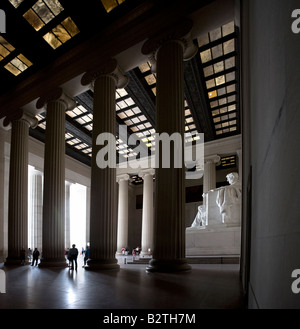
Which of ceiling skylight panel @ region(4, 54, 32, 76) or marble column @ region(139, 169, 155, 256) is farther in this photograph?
marble column @ region(139, 169, 155, 256)

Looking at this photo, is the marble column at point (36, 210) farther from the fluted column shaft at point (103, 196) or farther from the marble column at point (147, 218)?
the fluted column shaft at point (103, 196)

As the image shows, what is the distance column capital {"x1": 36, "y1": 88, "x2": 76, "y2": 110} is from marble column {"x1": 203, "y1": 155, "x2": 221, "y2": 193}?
14.9 m

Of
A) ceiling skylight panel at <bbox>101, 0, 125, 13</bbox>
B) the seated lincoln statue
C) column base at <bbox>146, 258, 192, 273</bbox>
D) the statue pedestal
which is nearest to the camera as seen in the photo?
column base at <bbox>146, 258, 192, 273</bbox>

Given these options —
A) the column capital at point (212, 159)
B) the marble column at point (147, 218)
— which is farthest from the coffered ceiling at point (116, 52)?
the marble column at point (147, 218)

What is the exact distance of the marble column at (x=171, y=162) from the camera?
9.52 m

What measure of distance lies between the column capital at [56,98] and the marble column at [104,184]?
9.50ft

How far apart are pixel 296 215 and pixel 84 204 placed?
35.4 metres

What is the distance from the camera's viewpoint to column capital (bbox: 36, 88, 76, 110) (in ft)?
50.2

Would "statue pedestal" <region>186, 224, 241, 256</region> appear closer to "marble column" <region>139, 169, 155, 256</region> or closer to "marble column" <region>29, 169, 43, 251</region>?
"marble column" <region>139, 169, 155, 256</region>

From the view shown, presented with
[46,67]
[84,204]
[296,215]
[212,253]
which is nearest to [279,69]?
[296,215]

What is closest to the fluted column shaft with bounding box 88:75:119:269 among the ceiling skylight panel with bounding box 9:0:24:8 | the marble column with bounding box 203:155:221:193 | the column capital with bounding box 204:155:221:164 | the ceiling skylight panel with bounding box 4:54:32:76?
the ceiling skylight panel with bounding box 9:0:24:8

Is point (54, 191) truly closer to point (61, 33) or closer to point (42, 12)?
point (61, 33)
